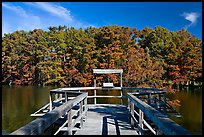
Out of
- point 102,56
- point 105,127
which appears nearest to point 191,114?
point 105,127

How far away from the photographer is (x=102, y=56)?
2075 cm

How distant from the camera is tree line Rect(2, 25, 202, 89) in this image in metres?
15.7

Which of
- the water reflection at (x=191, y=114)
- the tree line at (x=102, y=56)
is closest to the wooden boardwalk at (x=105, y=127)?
the water reflection at (x=191, y=114)

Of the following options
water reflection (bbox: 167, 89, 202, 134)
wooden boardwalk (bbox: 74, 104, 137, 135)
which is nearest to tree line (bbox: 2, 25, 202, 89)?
water reflection (bbox: 167, 89, 202, 134)

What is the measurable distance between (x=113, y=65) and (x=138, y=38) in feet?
17.7

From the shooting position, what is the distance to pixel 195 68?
1559cm

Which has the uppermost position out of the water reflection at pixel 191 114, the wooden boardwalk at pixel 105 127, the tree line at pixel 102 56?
the tree line at pixel 102 56

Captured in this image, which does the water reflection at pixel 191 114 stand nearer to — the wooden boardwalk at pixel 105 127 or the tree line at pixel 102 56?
the tree line at pixel 102 56

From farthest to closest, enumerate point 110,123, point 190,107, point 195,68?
point 195,68 → point 190,107 → point 110,123

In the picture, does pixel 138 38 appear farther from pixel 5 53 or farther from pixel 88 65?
pixel 5 53

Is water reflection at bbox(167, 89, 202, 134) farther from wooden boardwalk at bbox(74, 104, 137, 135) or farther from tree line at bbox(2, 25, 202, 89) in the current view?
wooden boardwalk at bbox(74, 104, 137, 135)

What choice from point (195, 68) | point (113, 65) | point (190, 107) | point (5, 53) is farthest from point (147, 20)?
point (5, 53)

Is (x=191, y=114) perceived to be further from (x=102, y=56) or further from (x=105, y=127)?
(x=102, y=56)

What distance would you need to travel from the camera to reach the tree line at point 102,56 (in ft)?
51.4
